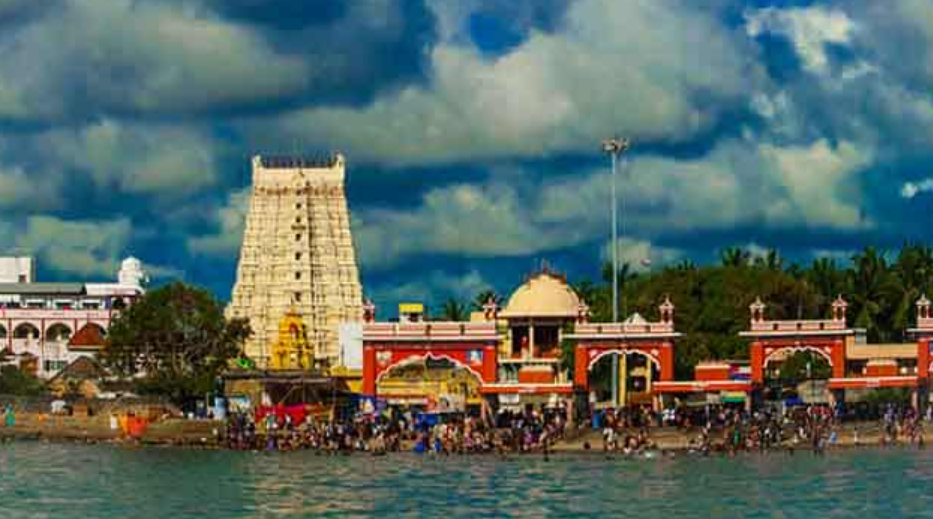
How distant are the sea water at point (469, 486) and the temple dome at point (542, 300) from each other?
80.1 ft

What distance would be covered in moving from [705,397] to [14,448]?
36.1 meters

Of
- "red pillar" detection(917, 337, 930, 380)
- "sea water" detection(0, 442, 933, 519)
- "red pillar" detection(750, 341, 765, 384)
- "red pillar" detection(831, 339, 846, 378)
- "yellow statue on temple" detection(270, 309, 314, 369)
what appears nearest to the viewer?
"sea water" detection(0, 442, 933, 519)

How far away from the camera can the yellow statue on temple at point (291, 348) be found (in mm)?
120438

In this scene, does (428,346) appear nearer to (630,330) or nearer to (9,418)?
(630,330)

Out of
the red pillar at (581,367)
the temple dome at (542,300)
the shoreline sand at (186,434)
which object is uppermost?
the temple dome at (542,300)

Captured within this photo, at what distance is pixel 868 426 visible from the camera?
8644 cm

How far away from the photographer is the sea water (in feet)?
209

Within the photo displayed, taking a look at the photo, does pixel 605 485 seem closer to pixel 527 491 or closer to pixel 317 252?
pixel 527 491

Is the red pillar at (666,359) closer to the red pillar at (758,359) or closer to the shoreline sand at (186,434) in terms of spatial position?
the red pillar at (758,359)

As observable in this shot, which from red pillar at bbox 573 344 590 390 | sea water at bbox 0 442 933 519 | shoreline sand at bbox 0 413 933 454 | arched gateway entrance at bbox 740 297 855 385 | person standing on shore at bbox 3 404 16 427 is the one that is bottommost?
sea water at bbox 0 442 933 519

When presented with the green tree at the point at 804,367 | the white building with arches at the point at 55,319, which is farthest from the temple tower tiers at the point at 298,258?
the green tree at the point at 804,367

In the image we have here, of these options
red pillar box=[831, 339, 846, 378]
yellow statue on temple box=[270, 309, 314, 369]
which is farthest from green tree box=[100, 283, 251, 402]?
red pillar box=[831, 339, 846, 378]

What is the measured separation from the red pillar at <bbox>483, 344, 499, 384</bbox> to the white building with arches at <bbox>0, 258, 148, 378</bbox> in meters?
42.7

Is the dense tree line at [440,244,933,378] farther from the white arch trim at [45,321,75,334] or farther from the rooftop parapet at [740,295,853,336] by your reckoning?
the white arch trim at [45,321,75,334]
